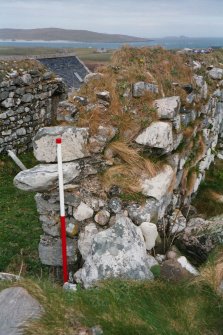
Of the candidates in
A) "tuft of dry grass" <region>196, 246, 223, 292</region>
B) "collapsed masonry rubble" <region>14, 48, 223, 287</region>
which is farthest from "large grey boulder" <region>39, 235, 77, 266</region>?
"tuft of dry grass" <region>196, 246, 223, 292</region>

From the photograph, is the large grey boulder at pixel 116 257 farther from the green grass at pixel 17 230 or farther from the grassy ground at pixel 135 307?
the green grass at pixel 17 230

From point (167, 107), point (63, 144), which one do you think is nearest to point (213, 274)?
point (63, 144)

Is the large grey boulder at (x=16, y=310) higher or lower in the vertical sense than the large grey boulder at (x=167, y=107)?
lower

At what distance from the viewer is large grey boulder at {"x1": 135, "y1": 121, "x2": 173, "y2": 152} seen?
664 centimetres

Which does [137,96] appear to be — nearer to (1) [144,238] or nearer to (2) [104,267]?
(1) [144,238]

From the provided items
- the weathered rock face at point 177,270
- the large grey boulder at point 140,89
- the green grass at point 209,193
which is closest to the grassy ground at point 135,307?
the weathered rock face at point 177,270

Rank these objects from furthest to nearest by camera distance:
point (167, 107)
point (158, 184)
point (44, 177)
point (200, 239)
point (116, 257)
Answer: point (167, 107) < point (200, 239) < point (158, 184) < point (44, 177) < point (116, 257)

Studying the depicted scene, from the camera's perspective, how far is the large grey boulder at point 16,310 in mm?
3854

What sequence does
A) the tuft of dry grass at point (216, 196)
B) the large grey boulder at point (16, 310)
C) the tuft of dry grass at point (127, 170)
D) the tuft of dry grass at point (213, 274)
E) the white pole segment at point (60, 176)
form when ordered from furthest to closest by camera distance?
the tuft of dry grass at point (216, 196) → the tuft of dry grass at point (127, 170) → the white pole segment at point (60, 176) → the tuft of dry grass at point (213, 274) → the large grey boulder at point (16, 310)

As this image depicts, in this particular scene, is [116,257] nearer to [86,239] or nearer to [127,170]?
[86,239]

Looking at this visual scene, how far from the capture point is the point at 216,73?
11.8 metres

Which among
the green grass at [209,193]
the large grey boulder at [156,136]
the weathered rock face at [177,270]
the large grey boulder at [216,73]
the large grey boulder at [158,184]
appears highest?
the large grey boulder at [216,73]

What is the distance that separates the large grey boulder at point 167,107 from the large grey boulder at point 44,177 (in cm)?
178

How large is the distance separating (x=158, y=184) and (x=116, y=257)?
1.45 m
